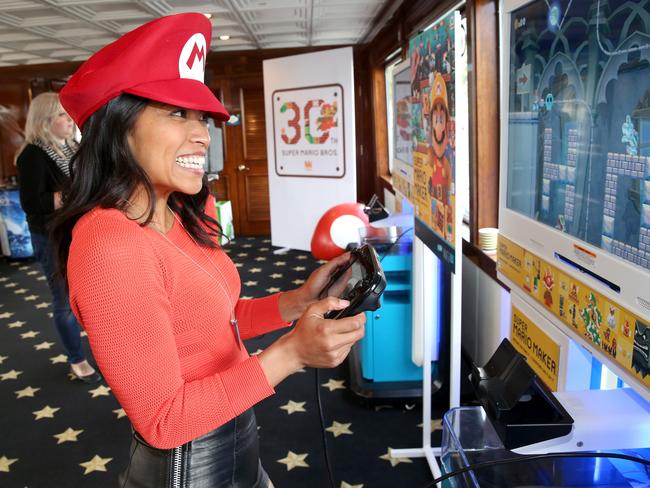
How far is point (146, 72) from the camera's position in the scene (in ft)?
2.89

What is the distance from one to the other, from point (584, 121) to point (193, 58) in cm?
75

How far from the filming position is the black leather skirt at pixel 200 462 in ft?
3.24

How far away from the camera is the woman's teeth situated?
97 centimetres

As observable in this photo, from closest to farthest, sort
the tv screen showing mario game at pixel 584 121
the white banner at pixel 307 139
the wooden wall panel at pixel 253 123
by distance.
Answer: the tv screen showing mario game at pixel 584 121 → the white banner at pixel 307 139 → the wooden wall panel at pixel 253 123

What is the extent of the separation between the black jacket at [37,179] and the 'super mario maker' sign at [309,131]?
3.17m

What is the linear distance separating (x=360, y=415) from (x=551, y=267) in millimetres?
1746

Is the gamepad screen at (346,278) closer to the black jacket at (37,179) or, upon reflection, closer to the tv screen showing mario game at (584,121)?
the tv screen showing mario game at (584,121)

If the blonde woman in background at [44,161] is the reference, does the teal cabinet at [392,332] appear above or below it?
below

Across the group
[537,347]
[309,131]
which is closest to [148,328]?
[537,347]

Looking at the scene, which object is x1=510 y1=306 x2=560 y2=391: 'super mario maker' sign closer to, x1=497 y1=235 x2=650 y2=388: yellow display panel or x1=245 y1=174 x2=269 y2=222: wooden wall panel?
x1=497 y1=235 x2=650 y2=388: yellow display panel

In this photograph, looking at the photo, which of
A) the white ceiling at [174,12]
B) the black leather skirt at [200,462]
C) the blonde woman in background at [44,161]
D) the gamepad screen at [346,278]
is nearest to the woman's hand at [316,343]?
the gamepad screen at [346,278]

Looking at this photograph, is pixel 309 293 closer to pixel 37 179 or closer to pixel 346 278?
pixel 346 278

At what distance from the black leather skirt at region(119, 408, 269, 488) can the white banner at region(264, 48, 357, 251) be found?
14.7 feet

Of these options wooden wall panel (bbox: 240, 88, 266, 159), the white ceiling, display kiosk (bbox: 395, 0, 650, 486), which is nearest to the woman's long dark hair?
display kiosk (bbox: 395, 0, 650, 486)
